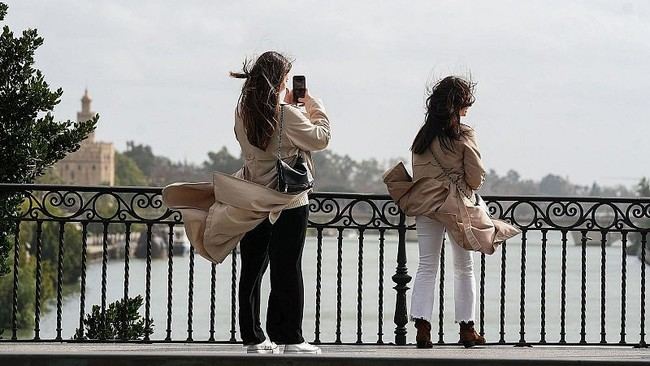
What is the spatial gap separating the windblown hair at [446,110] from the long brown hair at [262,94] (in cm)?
103

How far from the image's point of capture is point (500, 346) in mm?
8445

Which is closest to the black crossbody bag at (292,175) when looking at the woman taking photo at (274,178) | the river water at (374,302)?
the woman taking photo at (274,178)

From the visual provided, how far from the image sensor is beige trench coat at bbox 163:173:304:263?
7051mm

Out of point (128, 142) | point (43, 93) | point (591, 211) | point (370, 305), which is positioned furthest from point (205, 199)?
point (128, 142)

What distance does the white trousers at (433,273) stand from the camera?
7.82 meters

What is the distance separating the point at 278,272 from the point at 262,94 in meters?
0.93

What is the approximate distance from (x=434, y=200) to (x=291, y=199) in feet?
3.39

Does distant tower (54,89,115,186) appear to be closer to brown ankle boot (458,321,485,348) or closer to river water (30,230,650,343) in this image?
river water (30,230,650,343)

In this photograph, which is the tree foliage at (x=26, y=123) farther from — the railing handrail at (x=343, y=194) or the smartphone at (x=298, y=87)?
the smartphone at (x=298, y=87)

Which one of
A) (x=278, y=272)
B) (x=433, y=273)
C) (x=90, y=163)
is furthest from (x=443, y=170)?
(x=90, y=163)

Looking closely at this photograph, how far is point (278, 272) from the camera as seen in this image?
7.14 metres

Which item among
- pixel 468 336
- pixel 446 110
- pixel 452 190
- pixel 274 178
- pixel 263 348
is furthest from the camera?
pixel 468 336

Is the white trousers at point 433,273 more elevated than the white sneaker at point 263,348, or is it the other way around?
the white trousers at point 433,273

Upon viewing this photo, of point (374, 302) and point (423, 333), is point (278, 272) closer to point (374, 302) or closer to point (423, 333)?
point (423, 333)
